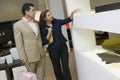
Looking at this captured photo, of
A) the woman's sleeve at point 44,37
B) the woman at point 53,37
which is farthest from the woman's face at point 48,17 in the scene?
the woman's sleeve at point 44,37

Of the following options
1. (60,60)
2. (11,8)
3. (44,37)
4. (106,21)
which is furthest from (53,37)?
(11,8)

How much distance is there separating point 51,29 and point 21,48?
1.83 feet

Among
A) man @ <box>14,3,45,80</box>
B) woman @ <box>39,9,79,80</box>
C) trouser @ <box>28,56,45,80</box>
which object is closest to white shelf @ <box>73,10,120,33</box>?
man @ <box>14,3,45,80</box>

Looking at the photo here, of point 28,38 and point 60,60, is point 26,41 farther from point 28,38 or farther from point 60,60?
point 60,60

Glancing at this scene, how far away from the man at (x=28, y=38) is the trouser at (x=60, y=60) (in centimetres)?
25

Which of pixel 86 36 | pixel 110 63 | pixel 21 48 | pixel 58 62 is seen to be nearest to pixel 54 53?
pixel 58 62

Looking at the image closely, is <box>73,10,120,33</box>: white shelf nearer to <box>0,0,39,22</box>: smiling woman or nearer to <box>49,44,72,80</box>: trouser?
<box>49,44,72,80</box>: trouser

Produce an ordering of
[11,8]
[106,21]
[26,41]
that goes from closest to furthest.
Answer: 1. [106,21]
2. [26,41]
3. [11,8]

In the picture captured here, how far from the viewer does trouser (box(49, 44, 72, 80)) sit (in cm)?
349

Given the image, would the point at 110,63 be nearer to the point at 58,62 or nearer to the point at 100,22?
the point at 100,22

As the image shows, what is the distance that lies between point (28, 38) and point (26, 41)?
5 centimetres

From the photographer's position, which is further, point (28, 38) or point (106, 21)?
point (28, 38)

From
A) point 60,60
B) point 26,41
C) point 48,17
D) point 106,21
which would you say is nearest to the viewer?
point 106,21

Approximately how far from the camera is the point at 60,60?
11.9ft
